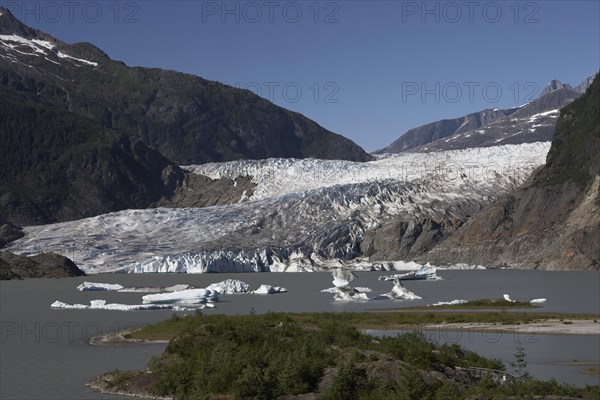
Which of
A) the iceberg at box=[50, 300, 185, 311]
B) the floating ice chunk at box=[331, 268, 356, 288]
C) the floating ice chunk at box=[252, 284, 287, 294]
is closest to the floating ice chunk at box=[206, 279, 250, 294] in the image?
the floating ice chunk at box=[252, 284, 287, 294]

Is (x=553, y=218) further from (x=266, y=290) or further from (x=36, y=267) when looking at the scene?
(x=36, y=267)

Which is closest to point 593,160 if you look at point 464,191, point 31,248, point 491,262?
point 491,262

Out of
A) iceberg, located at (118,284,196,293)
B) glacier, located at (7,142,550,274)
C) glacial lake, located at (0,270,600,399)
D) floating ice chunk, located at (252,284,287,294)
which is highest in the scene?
glacier, located at (7,142,550,274)

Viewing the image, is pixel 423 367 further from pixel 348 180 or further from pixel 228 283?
pixel 348 180

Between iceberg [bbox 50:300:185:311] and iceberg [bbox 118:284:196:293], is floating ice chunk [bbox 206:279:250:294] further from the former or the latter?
iceberg [bbox 50:300:185:311]

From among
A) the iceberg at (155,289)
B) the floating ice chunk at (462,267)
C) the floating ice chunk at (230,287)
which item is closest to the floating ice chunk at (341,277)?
the floating ice chunk at (230,287)

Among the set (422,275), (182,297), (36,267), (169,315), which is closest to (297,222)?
(36,267)

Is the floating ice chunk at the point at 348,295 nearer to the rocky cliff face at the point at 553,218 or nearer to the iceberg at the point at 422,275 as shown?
the iceberg at the point at 422,275
